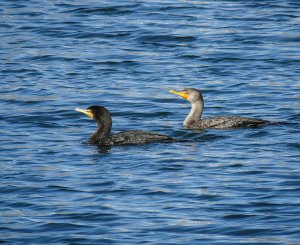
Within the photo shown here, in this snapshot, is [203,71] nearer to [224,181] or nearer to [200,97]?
[200,97]

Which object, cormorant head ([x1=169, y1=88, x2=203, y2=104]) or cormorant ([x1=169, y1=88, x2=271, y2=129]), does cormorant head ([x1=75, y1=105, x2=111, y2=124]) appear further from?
cormorant head ([x1=169, y1=88, x2=203, y2=104])

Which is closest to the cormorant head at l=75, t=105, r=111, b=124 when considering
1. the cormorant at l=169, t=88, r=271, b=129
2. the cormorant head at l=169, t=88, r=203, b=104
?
the cormorant at l=169, t=88, r=271, b=129

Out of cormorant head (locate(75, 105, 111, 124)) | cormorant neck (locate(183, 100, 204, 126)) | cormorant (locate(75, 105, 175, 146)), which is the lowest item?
cormorant neck (locate(183, 100, 204, 126))

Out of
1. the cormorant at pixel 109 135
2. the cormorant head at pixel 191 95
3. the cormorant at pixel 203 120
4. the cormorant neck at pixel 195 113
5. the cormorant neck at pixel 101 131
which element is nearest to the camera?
the cormorant at pixel 109 135

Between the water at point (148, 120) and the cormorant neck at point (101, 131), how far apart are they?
0.66ft

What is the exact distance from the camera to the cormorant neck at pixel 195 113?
18.6 meters

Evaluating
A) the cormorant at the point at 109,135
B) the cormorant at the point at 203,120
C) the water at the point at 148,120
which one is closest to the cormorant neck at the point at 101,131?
the cormorant at the point at 109,135

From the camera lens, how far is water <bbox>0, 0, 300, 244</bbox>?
13.2 meters

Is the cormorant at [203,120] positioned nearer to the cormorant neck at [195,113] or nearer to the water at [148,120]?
the cormorant neck at [195,113]

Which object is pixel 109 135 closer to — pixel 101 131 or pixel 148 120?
pixel 101 131

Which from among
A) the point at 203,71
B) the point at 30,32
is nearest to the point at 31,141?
the point at 203,71

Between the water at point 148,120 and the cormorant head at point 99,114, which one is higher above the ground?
the cormorant head at point 99,114

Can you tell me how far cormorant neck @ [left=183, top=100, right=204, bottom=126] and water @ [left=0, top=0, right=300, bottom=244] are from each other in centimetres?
28

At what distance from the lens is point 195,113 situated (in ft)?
61.8
